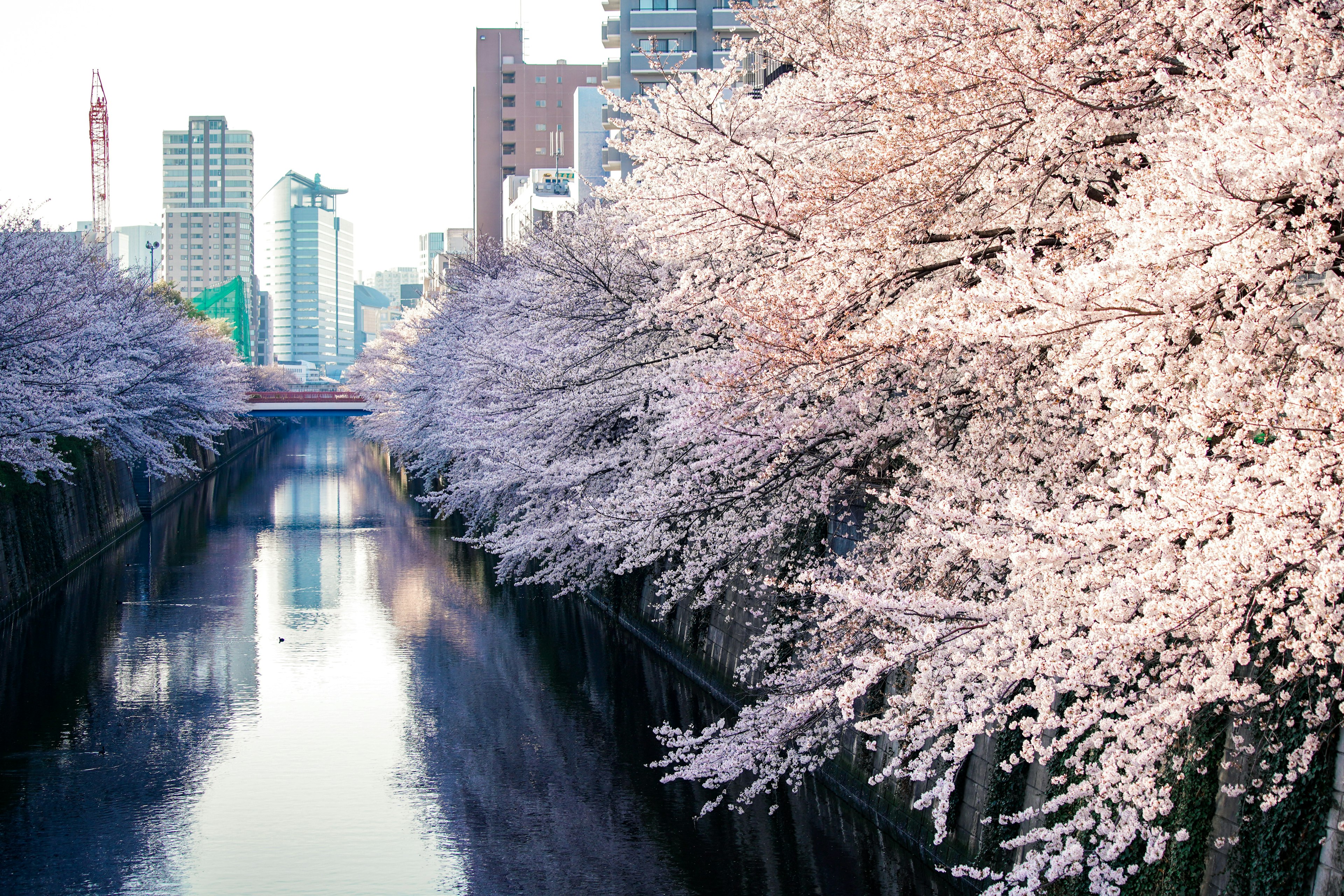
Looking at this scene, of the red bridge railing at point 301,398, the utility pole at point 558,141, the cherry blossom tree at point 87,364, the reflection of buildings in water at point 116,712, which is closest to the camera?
the reflection of buildings in water at point 116,712

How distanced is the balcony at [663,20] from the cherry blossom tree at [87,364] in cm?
2834

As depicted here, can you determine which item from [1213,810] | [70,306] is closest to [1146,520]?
[1213,810]

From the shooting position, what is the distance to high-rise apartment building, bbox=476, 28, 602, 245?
12794cm

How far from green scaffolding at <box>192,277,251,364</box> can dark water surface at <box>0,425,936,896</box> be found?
143 m

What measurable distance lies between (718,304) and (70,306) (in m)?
25.3

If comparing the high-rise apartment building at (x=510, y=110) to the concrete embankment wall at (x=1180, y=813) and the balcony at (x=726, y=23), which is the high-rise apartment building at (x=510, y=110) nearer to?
the balcony at (x=726, y=23)

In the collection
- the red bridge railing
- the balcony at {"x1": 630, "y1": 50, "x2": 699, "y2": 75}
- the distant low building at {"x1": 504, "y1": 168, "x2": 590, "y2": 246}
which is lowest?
the red bridge railing

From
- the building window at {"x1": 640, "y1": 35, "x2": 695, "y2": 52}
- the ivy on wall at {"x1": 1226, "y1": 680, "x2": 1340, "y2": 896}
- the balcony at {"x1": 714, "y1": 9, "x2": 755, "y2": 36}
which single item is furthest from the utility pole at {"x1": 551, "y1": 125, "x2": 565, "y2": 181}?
the ivy on wall at {"x1": 1226, "y1": 680, "x2": 1340, "y2": 896}

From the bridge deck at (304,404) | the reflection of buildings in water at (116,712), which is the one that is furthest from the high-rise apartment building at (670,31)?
the reflection of buildings in water at (116,712)

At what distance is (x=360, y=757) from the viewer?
21.3 meters

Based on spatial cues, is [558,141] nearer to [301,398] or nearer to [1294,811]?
[301,398]

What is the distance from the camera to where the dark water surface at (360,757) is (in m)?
16.5

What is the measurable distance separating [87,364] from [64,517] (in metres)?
4.47

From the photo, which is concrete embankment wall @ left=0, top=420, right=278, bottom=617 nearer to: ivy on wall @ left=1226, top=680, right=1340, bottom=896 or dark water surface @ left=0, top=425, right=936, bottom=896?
dark water surface @ left=0, top=425, right=936, bottom=896
